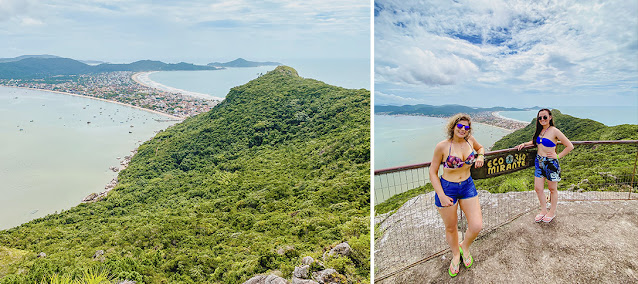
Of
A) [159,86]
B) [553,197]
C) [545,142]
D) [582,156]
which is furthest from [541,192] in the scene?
[159,86]

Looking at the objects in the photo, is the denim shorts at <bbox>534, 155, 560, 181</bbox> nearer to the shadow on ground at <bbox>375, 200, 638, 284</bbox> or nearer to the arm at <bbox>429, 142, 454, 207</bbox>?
the shadow on ground at <bbox>375, 200, 638, 284</bbox>

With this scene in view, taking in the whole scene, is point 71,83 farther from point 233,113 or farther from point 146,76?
point 146,76

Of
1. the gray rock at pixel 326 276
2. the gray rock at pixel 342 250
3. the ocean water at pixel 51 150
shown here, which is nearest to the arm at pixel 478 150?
the gray rock at pixel 326 276

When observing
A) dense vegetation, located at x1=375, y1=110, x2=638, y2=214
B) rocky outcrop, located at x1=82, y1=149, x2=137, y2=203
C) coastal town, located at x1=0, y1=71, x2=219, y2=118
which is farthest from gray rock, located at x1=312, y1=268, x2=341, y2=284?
coastal town, located at x1=0, y1=71, x2=219, y2=118

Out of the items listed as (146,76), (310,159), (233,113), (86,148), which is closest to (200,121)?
(233,113)

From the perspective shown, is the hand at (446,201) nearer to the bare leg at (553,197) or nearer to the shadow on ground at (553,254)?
the shadow on ground at (553,254)

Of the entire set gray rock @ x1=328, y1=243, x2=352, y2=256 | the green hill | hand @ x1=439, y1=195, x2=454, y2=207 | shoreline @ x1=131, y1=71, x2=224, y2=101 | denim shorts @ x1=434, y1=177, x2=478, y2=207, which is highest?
shoreline @ x1=131, y1=71, x2=224, y2=101

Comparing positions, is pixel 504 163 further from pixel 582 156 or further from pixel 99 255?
pixel 99 255
